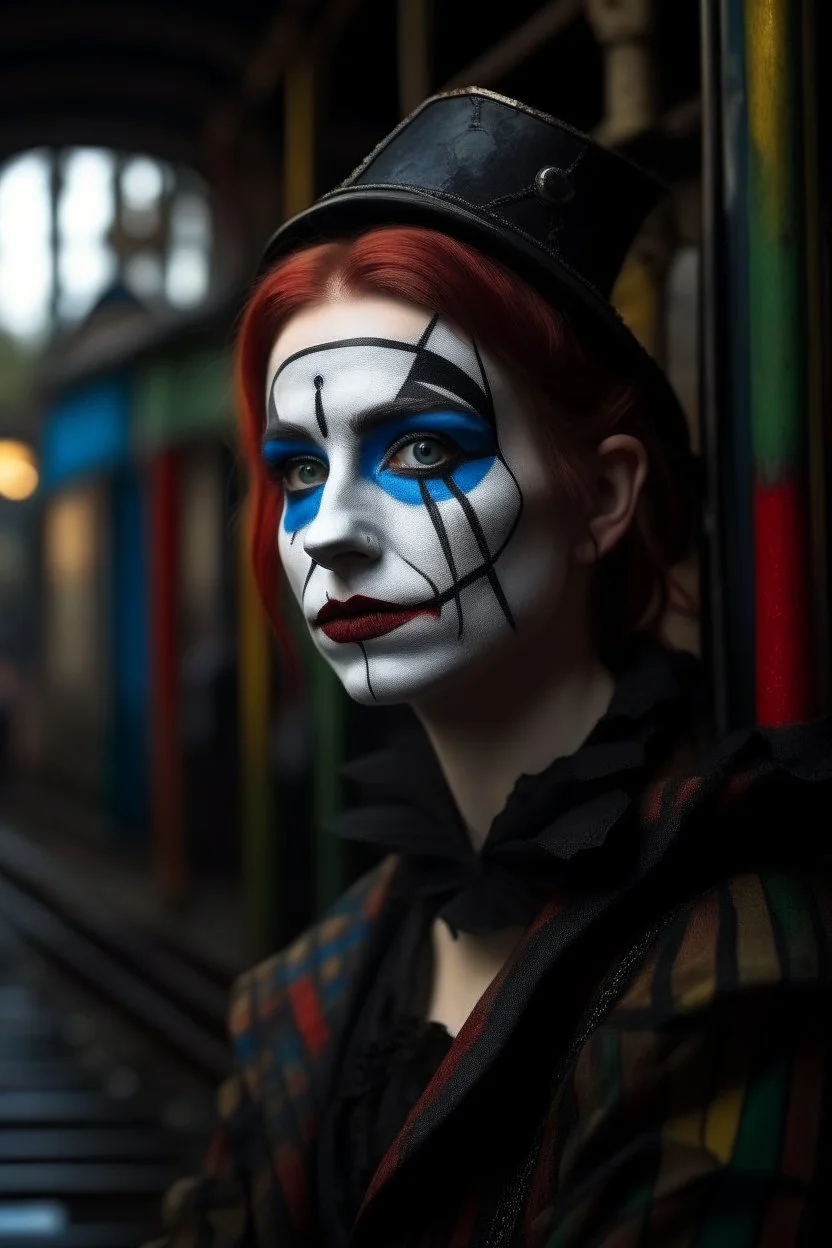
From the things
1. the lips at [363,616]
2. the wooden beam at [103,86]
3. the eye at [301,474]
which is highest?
the wooden beam at [103,86]

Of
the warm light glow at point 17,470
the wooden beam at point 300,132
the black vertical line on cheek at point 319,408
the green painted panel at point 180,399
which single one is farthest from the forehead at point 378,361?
the warm light glow at point 17,470

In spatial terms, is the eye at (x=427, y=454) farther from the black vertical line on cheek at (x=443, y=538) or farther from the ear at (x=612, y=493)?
the ear at (x=612, y=493)

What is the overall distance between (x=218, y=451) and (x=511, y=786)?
355cm

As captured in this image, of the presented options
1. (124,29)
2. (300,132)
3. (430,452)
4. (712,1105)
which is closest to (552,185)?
(430,452)

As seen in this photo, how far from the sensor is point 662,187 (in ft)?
3.75

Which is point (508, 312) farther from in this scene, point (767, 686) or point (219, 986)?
point (219, 986)

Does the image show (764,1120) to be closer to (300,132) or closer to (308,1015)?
(308,1015)

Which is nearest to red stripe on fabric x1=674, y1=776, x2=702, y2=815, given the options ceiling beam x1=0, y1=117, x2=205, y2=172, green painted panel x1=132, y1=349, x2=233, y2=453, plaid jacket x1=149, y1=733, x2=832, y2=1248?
plaid jacket x1=149, y1=733, x2=832, y2=1248

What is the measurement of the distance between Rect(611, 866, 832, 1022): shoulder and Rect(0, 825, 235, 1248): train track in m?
1.43

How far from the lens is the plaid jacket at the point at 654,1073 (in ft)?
2.55

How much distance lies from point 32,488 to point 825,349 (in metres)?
5.50

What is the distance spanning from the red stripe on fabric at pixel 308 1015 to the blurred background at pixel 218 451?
1.83ft

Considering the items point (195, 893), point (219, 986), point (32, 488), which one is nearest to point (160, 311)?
point (32, 488)

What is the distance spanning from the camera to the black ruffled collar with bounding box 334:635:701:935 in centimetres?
98
